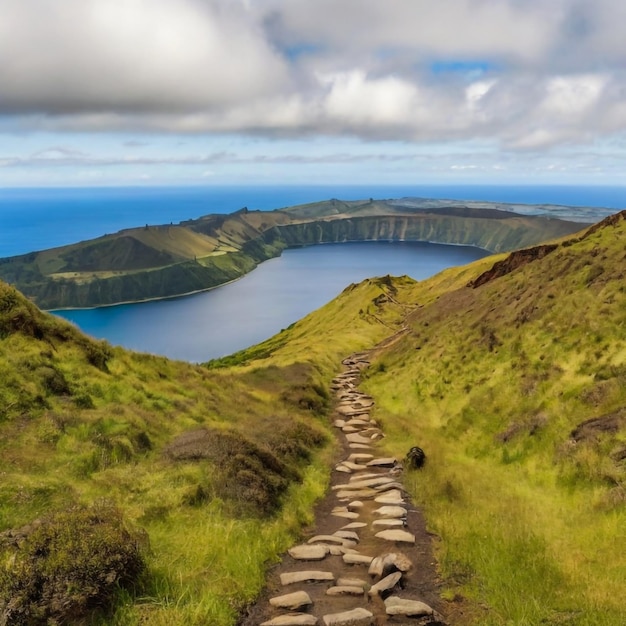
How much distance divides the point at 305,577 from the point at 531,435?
1205 centimetres

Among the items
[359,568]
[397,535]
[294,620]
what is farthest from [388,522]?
[294,620]

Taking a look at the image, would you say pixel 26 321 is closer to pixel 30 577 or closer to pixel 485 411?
pixel 30 577

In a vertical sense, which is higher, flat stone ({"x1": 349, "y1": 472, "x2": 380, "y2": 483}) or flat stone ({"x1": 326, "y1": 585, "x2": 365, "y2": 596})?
flat stone ({"x1": 326, "y1": 585, "x2": 365, "y2": 596})

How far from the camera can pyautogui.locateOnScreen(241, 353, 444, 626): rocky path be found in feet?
29.1

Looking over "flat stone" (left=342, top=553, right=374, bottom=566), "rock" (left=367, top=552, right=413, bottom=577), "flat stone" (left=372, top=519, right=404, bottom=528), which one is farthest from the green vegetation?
"flat stone" (left=342, top=553, right=374, bottom=566)

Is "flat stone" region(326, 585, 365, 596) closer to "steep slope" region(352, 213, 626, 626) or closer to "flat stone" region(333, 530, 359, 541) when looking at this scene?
"steep slope" region(352, 213, 626, 626)

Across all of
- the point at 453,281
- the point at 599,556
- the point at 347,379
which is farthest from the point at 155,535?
the point at 453,281

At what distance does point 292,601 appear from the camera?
9312mm

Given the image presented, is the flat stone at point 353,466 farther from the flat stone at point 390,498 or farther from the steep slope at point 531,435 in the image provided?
the flat stone at point 390,498

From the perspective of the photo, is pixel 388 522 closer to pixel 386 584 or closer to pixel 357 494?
pixel 357 494

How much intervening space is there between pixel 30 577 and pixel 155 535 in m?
3.56

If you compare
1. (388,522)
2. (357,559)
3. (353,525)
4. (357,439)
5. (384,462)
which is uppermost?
(357,559)

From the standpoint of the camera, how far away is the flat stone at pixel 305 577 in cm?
1040

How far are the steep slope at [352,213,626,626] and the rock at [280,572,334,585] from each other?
2.56 meters
